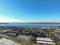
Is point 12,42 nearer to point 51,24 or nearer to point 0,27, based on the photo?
point 0,27

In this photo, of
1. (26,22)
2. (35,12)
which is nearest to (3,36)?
→ (26,22)

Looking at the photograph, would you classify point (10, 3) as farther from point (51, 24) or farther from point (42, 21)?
point (51, 24)

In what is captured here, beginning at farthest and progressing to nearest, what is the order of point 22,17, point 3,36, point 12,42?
1. point 22,17
2. point 3,36
3. point 12,42

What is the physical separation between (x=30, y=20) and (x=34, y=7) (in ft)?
1.17

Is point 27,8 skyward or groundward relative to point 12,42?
skyward

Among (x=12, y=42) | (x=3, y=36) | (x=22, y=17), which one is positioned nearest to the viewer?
(x=12, y=42)

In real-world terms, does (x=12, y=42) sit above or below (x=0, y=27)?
below

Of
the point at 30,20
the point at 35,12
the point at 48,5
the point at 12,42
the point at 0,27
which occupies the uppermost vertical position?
the point at 48,5

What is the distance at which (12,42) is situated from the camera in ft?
7.34

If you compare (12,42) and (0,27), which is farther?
(0,27)

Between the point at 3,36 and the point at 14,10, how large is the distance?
72 centimetres

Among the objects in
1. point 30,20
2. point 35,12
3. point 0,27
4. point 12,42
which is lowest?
point 12,42

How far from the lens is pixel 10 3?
2.52 metres

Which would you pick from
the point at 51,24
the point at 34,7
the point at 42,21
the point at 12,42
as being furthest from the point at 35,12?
the point at 12,42
